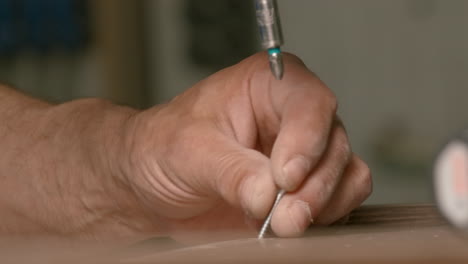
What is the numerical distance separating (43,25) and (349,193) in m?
1.96

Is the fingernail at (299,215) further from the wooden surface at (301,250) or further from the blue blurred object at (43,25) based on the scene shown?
the blue blurred object at (43,25)

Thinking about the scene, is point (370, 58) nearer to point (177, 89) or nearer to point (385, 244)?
point (177, 89)

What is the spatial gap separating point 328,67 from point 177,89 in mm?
525

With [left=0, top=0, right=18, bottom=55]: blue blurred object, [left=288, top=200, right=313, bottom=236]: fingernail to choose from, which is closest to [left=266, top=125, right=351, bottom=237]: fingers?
[left=288, top=200, right=313, bottom=236]: fingernail

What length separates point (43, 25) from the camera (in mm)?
2473

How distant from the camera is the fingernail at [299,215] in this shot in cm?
60

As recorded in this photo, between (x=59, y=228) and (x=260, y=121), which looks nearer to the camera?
(x=260, y=121)

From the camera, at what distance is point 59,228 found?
0.91m

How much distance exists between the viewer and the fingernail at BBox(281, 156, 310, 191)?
1.99ft

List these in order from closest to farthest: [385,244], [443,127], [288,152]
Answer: [385,244] < [288,152] < [443,127]

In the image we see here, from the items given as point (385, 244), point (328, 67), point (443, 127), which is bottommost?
point (443, 127)

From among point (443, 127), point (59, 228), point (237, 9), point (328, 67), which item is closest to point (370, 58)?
point (328, 67)

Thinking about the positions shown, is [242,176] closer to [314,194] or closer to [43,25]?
[314,194]

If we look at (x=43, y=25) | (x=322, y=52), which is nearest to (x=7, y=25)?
(x=43, y=25)
